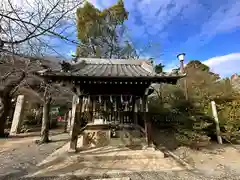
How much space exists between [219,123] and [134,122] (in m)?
3.51

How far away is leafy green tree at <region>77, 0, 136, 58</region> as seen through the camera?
13.5 meters

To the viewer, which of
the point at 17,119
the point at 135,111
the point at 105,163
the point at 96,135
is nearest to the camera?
the point at 105,163

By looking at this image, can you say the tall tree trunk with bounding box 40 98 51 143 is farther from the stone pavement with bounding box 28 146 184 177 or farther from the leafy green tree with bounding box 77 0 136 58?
the leafy green tree with bounding box 77 0 136 58

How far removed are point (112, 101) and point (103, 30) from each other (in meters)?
11.0

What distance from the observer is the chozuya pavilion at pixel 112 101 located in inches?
166

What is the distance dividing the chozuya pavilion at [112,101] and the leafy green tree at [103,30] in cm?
838

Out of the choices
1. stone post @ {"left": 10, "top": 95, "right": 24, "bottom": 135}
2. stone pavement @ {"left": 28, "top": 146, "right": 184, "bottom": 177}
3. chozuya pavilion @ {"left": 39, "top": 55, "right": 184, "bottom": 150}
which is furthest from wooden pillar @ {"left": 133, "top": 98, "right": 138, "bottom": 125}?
stone post @ {"left": 10, "top": 95, "right": 24, "bottom": 135}

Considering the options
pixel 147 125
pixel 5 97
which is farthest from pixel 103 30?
pixel 147 125

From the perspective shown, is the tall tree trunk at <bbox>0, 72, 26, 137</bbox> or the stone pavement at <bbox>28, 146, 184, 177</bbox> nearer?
the stone pavement at <bbox>28, 146, 184, 177</bbox>

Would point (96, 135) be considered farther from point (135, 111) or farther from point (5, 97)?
point (5, 97)

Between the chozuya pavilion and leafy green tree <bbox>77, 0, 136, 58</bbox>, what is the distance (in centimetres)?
838

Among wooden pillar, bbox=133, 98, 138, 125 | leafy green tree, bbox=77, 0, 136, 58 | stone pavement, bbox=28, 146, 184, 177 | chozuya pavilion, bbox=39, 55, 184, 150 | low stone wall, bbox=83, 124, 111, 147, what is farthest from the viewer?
leafy green tree, bbox=77, 0, 136, 58

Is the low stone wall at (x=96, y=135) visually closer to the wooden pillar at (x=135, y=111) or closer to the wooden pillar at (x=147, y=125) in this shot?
the wooden pillar at (x=135, y=111)

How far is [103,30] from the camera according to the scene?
1419cm
